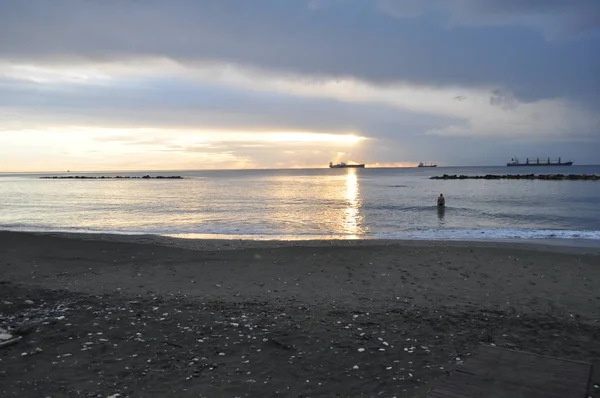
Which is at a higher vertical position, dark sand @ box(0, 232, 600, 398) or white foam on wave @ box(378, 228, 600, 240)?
dark sand @ box(0, 232, 600, 398)

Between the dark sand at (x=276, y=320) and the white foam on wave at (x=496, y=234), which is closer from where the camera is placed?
the dark sand at (x=276, y=320)

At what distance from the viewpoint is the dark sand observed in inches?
235

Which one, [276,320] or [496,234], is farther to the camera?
[496,234]

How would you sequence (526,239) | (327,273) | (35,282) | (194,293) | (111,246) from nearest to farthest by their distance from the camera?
(194,293)
(35,282)
(327,273)
(111,246)
(526,239)

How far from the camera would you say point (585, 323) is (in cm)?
830

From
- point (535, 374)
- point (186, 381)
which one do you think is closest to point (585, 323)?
point (535, 374)

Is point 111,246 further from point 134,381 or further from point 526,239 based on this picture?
point 526,239

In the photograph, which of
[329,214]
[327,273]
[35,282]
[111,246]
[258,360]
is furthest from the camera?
[329,214]

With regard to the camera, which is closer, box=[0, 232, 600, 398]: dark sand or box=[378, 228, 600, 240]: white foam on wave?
box=[0, 232, 600, 398]: dark sand

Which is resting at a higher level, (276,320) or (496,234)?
(276,320)

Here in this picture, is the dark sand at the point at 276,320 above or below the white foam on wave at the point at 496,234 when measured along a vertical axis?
above

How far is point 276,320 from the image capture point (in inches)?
332

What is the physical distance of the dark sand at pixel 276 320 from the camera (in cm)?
598

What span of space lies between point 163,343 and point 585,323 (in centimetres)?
804
